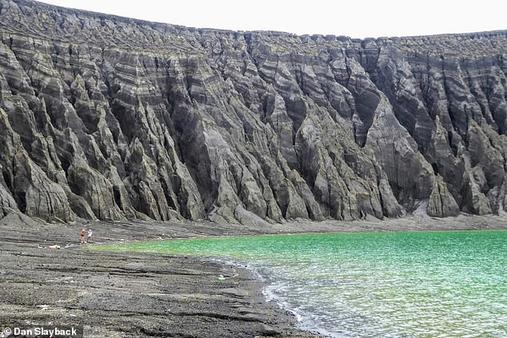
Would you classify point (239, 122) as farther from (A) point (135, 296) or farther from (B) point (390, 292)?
(A) point (135, 296)

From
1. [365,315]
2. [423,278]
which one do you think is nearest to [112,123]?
[423,278]

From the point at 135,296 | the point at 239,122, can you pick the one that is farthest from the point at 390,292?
the point at 239,122

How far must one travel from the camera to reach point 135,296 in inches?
768

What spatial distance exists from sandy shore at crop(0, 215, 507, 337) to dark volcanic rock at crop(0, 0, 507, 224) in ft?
102

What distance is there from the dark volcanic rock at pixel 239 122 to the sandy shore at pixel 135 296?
102 ft

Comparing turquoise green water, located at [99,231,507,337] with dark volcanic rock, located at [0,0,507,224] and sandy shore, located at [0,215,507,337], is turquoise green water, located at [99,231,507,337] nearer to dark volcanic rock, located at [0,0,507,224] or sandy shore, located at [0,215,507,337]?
sandy shore, located at [0,215,507,337]

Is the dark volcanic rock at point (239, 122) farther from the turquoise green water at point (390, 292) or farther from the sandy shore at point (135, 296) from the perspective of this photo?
the turquoise green water at point (390, 292)

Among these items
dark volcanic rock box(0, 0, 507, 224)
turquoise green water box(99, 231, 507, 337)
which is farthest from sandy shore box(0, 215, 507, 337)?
dark volcanic rock box(0, 0, 507, 224)

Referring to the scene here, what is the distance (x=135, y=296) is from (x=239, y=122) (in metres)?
78.2

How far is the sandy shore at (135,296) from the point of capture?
14736 mm

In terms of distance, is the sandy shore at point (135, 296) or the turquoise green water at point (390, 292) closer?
the sandy shore at point (135, 296)

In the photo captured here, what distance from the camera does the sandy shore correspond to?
14.7 m

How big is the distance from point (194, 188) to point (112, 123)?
15.9m

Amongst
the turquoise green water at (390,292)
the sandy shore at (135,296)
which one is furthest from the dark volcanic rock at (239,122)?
the turquoise green water at (390,292)
